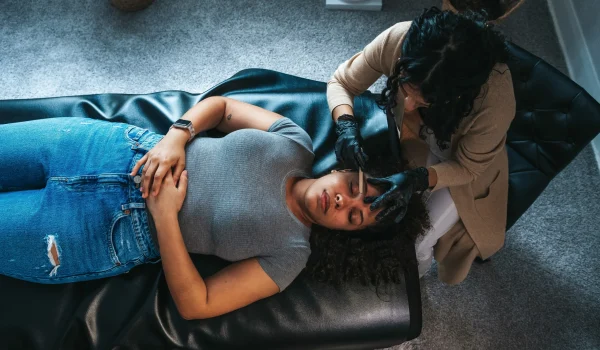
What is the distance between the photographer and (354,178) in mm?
1373

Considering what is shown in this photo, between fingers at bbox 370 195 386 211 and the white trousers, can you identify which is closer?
fingers at bbox 370 195 386 211

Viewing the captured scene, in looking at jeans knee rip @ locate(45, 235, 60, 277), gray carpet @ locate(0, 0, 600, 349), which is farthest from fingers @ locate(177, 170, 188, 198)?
gray carpet @ locate(0, 0, 600, 349)

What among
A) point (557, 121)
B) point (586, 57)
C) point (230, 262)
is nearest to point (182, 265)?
point (230, 262)

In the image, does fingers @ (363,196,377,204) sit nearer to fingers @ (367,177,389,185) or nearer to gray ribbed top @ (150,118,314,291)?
fingers @ (367,177,389,185)

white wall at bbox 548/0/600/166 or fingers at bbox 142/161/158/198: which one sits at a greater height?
fingers at bbox 142/161/158/198

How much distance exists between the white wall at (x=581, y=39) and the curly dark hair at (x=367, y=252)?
1.35 meters

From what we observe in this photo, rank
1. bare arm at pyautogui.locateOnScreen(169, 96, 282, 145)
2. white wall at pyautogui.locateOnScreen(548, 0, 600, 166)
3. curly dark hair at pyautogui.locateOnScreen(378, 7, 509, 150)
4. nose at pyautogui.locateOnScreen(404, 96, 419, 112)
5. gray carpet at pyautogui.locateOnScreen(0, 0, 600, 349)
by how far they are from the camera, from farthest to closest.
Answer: white wall at pyautogui.locateOnScreen(548, 0, 600, 166)
gray carpet at pyautogui.locateOnScreen(0, 0, 600, 349)
bare arm at pyautogui.locateOnScreen(169, 96, 282, 145)
nose at pyautogui.locateOnScreen(404, 96, 419, 112)
curly dark hair at pyautogui.locateOnScreen(378, 7, 509, 150)

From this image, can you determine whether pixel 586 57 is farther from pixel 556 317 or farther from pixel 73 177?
pixel 73 177

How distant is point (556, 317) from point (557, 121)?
2.96 feet

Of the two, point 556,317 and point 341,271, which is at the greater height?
point 341,271

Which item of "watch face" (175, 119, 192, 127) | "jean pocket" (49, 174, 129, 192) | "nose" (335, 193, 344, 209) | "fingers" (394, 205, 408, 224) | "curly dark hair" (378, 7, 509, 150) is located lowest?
"fingers" (394, 205, 408, 224)

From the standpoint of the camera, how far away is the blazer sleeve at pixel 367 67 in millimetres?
1438

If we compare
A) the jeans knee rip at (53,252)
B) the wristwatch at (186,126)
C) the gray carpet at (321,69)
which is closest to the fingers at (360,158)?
the wristwatch at (186,126)

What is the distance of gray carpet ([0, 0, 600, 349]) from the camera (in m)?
1.94
